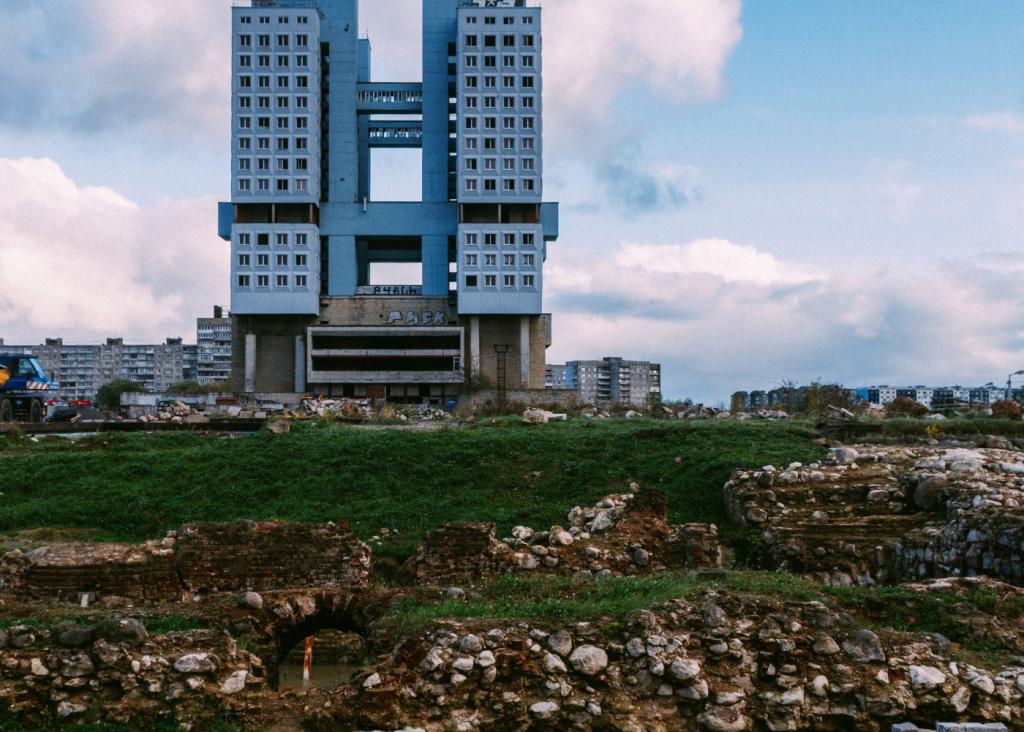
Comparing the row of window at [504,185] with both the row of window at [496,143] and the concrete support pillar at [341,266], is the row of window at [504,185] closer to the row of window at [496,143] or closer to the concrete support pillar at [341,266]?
the row of window at [496,143]

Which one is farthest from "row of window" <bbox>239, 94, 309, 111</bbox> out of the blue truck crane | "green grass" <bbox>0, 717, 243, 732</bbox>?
"green grass" <bbox>0, 717, 243, 732</bbox>

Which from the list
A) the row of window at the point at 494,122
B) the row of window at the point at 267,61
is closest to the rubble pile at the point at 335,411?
the row of window at the point at 494,122

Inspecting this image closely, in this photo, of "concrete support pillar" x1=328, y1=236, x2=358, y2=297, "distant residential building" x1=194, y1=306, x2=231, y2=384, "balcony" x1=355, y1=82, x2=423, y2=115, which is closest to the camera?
"concrete support pillar" x1=328, y1=236, x2=358, y2=297

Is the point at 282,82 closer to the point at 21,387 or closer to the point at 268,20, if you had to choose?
the point at 268,20

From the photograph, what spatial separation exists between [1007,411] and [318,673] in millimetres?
25193

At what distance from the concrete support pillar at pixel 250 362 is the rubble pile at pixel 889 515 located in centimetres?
6421

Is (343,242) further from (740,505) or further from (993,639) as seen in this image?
(993,639)

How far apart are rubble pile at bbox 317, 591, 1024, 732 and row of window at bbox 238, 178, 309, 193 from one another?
228ft

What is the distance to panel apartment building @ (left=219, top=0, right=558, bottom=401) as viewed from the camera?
72938mm

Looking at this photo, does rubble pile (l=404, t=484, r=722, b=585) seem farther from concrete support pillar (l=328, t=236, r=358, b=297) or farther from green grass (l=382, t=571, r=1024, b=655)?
concrete support pillar (l=328, t=236, r=358, b=297)

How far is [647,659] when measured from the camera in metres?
8.23

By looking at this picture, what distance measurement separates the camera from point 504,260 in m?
74.2

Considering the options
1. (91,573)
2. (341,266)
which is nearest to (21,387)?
(91,573)

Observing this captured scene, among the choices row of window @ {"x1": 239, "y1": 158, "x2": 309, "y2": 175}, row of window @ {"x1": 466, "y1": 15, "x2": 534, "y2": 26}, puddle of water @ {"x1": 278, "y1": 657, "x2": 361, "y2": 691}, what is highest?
row of window @ {"x1": 466, "y1": 15, "x2": 534, "y2": 26}
